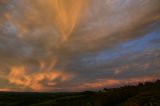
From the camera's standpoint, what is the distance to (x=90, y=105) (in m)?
51.5

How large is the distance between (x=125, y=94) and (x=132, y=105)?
14428 millimetres

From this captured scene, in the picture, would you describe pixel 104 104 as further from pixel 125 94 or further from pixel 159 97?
pixel 159 97

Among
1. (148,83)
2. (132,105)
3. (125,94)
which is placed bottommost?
(132,105)

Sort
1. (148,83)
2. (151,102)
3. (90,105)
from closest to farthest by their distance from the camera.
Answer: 1. (151,102)
2. (90,105)
3. (148,83)

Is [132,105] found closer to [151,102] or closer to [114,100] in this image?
[151,102]

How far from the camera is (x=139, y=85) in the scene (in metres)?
56.7

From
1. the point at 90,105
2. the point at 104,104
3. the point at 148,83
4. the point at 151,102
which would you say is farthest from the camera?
the point at 148,83

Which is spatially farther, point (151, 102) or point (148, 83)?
point (148, 83)

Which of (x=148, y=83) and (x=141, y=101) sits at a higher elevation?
(x=148, y=83)

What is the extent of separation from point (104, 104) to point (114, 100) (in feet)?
7.37

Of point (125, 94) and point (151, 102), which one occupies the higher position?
point (125, 94)

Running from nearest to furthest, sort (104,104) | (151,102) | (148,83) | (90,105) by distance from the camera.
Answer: (151,102), (104,104), (90,105), (148,83)

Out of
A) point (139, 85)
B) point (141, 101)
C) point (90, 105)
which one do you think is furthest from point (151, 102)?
point (139, 85)

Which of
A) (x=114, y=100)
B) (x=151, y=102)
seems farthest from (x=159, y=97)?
(x=114, y=100)
